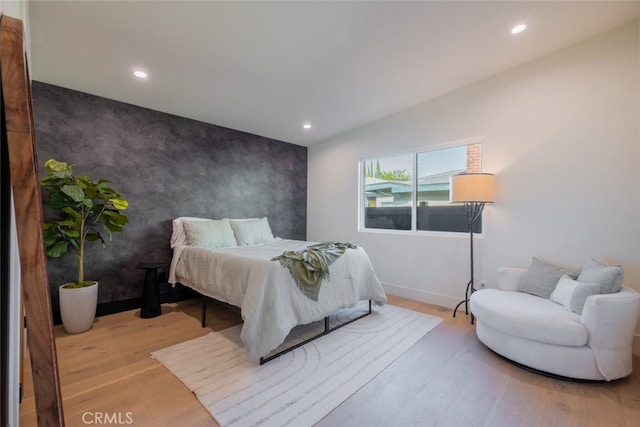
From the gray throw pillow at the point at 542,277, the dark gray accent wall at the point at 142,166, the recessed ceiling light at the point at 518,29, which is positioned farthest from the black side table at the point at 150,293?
the recessed ceiling light at the point at 518,29

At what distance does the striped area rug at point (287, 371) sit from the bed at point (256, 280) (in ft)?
0.69

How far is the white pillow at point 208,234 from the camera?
10.9ft

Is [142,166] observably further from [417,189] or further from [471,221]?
[471,221]

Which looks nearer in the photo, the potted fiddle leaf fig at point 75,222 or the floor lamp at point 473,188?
the potted fiddle leaf fig at point 75,222

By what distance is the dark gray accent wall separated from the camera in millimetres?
2871

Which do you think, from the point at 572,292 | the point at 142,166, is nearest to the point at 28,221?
the point at 142,166

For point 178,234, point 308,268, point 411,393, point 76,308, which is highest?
point 178,234

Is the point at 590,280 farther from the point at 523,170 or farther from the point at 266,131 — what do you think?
the point at 266,131

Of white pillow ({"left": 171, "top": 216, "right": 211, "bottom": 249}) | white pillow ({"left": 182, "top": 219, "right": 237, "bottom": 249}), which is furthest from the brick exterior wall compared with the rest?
white pillow ({"left": 171, "top": 216, "right": 211, "bottom": 249})

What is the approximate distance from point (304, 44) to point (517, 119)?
2412 millimetres

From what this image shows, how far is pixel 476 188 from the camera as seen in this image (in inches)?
115

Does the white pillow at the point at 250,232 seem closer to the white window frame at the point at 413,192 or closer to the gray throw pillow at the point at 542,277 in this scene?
the white window frame at the point at 413,192

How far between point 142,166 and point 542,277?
4456 mm

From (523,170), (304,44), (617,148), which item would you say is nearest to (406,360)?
(523,170)
